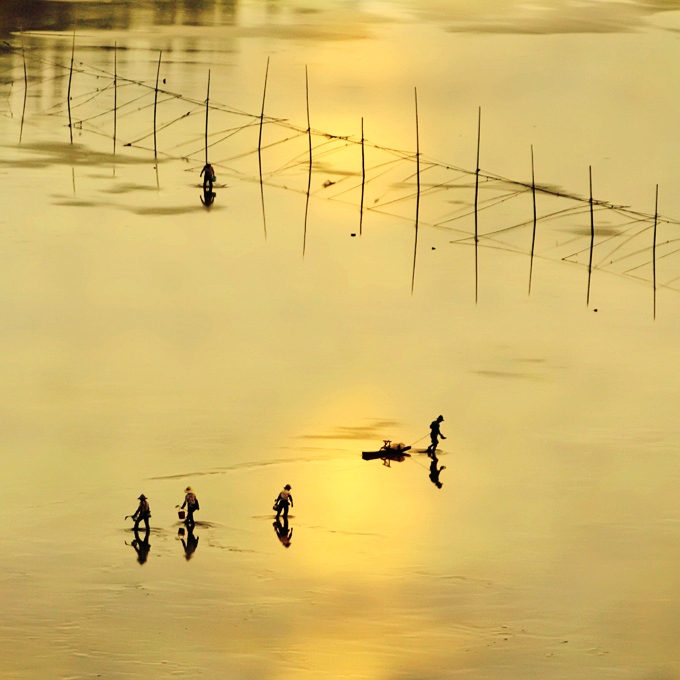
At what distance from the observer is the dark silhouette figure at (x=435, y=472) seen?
141 feet

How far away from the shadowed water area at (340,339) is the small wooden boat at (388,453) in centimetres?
21

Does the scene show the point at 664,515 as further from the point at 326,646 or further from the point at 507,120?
the point at 507,120

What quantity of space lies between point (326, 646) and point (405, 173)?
135 feet

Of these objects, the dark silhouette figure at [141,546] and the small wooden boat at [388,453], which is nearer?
the dark silhouette figure at [141,546]

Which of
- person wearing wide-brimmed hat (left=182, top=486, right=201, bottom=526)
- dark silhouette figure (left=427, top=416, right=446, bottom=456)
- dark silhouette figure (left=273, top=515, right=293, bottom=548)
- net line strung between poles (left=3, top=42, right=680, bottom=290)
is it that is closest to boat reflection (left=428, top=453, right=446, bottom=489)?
dark silhouette figure (left=427, top=416, right=446, bottom=456)

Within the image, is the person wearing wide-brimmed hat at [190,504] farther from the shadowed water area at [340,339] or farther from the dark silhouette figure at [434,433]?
the dark silhouette figure at [434,433]

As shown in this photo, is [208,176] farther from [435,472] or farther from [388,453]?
[435,472]

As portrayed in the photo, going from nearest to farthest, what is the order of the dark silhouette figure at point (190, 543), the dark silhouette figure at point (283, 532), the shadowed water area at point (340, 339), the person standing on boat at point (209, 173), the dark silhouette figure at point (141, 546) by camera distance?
the shadowed water area at point (340, 339) → the dark silhouette figure at point (141, 546) → the dark silhouette figure at point (190, 543) → the dark silhouette figure at point (283, 532) → the person standing on boat at point (209, 173)

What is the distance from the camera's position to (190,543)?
37.8 metres

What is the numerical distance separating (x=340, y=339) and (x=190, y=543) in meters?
17.5

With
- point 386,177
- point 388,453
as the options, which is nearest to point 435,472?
point 388,453

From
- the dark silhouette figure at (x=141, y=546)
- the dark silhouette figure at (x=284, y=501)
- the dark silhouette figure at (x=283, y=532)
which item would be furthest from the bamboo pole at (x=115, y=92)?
the dark silhouette figure at (x=141, y=546)

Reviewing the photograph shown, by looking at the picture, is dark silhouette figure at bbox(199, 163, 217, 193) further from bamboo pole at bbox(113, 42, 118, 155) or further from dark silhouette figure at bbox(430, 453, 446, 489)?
dark silhouette figure at bbox(430, 453, 446, 489)

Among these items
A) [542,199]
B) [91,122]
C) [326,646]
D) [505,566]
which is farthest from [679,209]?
[326,646]
